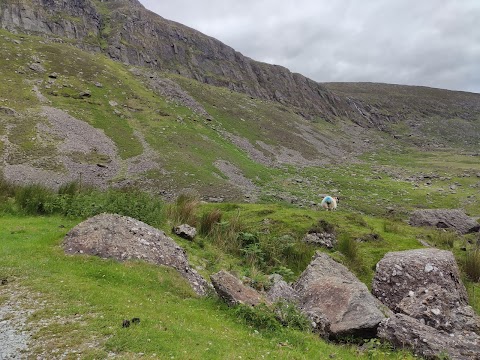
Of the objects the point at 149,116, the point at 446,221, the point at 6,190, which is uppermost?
the point at 149,116

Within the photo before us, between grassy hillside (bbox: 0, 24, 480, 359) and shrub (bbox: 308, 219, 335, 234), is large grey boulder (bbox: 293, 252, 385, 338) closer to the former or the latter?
grassy hillside (bbox: 0, 24, 480, 359)

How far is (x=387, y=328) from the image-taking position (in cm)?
918

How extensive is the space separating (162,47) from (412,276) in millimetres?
124704

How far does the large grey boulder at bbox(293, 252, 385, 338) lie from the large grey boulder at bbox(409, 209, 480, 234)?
1958 centimetres

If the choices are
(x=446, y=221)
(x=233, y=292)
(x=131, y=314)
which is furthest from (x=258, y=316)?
(x=446, y=221)

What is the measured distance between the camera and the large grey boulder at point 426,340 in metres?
8.60

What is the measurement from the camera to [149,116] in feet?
193

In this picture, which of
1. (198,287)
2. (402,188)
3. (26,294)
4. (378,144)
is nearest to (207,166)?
(402,188)

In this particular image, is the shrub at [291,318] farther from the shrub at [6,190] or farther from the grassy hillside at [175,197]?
the shrub at [6,190]

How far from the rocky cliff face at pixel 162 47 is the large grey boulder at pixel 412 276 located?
105111 millimetres

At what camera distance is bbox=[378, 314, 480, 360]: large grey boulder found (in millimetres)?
8602

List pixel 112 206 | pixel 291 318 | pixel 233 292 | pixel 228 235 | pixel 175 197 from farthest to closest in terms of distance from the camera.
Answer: pixel 175 197 < pixel 228 235 < pixel 112 206 < pixel 233 292 < pixel 291 318

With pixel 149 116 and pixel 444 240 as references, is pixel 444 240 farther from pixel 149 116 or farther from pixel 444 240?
pixel 149 116

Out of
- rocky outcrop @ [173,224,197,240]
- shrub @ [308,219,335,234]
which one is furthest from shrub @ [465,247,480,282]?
rocky outcrop @ [173,224,197,240]
